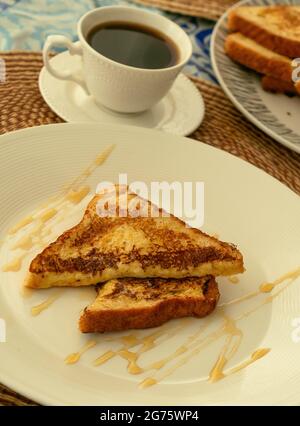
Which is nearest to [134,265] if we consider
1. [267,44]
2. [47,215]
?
[47,215]

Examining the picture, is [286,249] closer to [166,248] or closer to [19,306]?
[166,248]

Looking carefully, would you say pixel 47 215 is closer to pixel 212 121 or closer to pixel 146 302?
pixel 146 302

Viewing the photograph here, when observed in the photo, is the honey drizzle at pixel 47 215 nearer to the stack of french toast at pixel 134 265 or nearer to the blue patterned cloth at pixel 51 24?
the stack of french toast at pixel 134 265

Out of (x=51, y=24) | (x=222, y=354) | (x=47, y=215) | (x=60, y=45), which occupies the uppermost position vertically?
(x=60, y=45)

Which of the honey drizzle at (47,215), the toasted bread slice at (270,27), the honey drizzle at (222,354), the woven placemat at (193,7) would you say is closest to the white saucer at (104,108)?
the honey drizzle at (47,215)

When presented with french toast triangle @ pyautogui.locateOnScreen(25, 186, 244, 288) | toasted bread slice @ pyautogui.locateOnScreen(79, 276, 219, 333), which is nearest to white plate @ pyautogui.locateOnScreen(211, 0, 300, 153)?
french toast triangle @ pyautogui.locateOnScreen(25, 186, 244, 288)

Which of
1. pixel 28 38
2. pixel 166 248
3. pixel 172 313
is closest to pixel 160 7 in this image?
pixel 28 38
